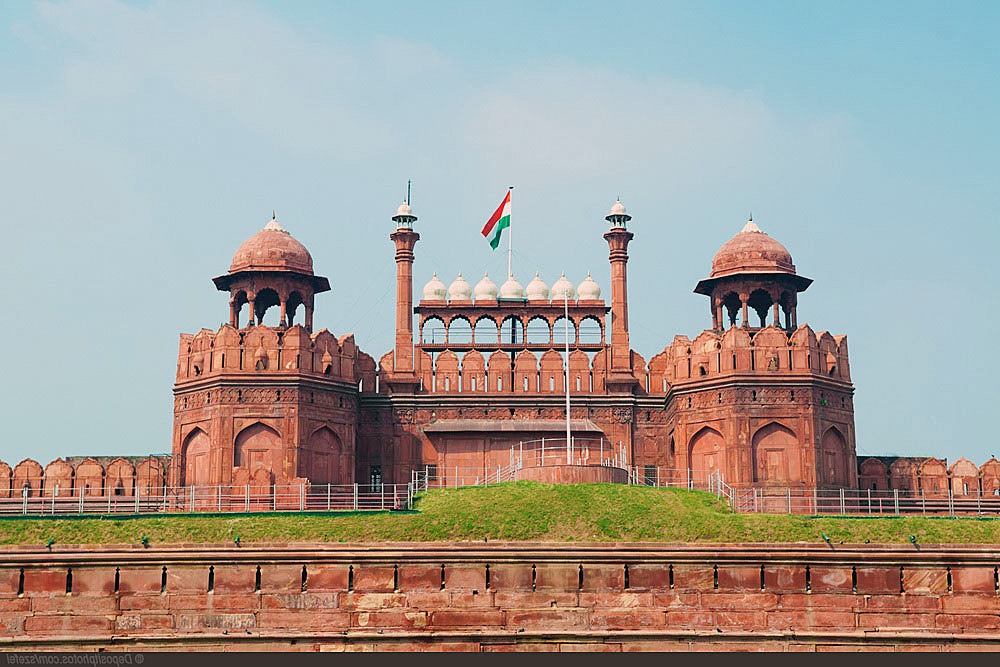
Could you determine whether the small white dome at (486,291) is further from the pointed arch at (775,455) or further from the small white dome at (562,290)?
the pointed arch at (775,455)

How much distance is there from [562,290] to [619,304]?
95.5 inches

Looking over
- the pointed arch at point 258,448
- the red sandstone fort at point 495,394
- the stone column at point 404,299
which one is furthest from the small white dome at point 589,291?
the pointed arch at point 258,448

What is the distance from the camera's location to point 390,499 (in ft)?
145

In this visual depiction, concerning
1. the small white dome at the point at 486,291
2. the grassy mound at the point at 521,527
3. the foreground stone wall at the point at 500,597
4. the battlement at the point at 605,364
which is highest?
the small white dome at the point at 486,291

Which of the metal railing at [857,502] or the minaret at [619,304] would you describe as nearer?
the metal railing at [857,502]

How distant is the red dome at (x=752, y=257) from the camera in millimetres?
47178

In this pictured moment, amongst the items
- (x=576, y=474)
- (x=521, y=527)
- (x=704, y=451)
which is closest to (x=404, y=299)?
(x=704, y=451)

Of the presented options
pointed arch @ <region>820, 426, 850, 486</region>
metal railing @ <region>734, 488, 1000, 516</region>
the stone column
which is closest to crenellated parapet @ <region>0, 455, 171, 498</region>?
the stone column

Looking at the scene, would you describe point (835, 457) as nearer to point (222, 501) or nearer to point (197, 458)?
point (222, 501)

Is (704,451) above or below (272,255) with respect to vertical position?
below

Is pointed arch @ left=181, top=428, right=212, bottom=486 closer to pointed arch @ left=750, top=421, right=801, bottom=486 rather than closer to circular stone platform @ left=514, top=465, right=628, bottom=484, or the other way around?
circular stone platform @ left=514, top=465, right=628, bottom=484

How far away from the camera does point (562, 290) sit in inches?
1970

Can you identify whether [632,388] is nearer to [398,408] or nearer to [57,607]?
[398,408]

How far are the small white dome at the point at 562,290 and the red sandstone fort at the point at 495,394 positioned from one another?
5cm
